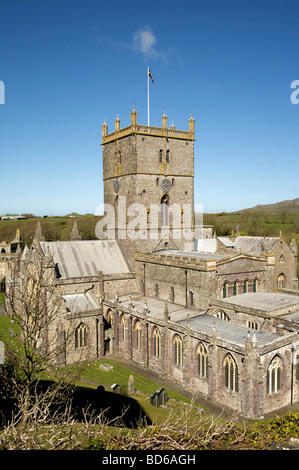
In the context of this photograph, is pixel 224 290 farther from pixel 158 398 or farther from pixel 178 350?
pixel 158 398

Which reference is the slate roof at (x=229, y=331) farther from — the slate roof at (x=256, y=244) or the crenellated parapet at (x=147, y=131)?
the crenellated parapet at (x=147, y=131)

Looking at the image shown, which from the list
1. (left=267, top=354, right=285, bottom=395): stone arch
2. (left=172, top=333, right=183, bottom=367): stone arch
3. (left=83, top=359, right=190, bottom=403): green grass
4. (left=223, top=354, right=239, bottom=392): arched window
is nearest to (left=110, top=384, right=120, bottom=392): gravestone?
(left=83, top=359, right=190, bottom=403): green grass

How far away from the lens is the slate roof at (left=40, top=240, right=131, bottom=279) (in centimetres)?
3591

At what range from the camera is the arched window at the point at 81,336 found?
105 ft

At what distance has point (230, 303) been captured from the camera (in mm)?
28516

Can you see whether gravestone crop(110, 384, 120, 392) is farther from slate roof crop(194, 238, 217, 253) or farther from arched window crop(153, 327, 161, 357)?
slate roof crop(194, 238, 217, 253)

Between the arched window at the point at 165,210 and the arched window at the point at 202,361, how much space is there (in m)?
17.5

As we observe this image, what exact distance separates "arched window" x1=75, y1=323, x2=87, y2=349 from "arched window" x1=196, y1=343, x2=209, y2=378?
11.6 m

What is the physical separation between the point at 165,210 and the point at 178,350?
17.4m

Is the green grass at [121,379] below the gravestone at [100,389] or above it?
below

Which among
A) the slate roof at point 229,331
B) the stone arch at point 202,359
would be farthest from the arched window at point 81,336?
the stone arch at point 202,359
